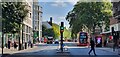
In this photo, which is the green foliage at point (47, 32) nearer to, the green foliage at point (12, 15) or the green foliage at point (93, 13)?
the green foliage at point (93, 13)

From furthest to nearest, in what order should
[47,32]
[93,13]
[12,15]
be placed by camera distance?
1. [47,32]
2. [93,13]
3. [12,15]

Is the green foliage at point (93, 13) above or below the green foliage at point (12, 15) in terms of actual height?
above

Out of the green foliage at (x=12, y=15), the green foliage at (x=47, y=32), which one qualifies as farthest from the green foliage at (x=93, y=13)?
the green foliage at (x=47, y=32)

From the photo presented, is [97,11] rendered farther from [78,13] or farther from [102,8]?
[78,13]

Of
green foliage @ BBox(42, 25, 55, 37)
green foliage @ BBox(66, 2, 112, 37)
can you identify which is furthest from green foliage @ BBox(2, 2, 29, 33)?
green foliage @ BBox(42, 25, 55, 37)

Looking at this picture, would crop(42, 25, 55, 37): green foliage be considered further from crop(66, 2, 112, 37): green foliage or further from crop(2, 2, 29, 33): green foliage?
crop(2, 2, 29, 33): green foliage

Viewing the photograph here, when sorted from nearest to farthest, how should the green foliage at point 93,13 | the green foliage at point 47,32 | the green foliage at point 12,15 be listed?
the green foliage at point 12,15 < the green foliage at point 93,13 < the green foliage at point 47,32

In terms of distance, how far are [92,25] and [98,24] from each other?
67.3 inches

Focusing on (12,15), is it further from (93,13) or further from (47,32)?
(47,32)

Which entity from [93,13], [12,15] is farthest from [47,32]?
[12,15]

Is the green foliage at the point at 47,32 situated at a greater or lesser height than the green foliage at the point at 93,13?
lesser

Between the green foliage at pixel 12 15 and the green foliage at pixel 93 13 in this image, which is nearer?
the green foliage at pixel 12 15

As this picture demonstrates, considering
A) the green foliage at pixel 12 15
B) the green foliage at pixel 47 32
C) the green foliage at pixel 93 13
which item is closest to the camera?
the green foliage at pixel 12 15

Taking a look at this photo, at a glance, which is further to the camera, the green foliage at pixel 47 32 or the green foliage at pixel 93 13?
the green foliage at pixel 47 32
